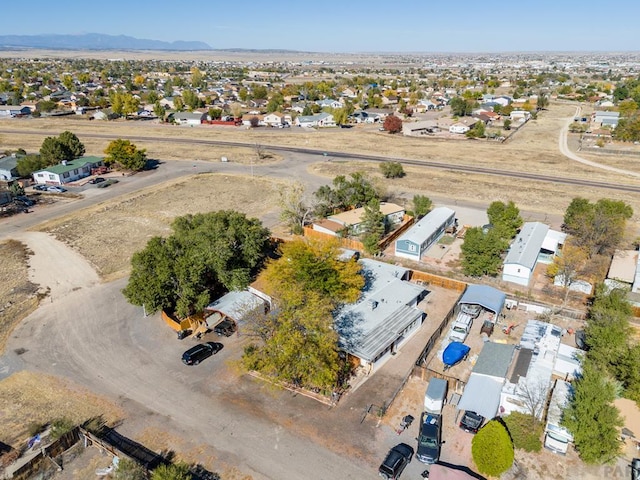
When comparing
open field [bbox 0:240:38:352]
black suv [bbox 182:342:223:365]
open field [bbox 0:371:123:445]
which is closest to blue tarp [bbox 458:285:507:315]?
black suv [bbox 182:342:223:365]

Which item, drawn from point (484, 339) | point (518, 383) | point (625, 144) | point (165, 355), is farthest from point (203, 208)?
point (625, 144)

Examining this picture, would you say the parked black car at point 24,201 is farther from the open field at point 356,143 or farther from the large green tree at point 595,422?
the large green tree at point 595,422

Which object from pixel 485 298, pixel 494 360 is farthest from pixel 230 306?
pixel 485 298

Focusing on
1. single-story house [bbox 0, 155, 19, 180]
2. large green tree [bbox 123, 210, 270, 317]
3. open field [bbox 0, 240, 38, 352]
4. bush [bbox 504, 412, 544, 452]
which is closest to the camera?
bush [bbox 504, 412, 544, 452]

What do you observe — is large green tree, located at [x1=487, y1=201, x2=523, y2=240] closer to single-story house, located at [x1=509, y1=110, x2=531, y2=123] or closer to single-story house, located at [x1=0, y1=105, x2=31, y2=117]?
single-story house, located at [x1=509, y1=110, x2=531, y2=123]

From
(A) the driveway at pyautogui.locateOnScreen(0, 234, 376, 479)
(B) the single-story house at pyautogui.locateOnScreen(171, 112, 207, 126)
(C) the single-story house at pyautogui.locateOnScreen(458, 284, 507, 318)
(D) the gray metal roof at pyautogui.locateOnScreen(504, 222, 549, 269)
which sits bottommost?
(A) the driveway at pyautogui.locateOnScreen(0, 234, 376, 479)

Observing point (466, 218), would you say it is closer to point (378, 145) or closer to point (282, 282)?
point (282, 282)

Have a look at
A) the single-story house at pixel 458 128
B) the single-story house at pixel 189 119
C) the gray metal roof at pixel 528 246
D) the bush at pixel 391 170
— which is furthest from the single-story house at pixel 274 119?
the gray metal roof at pixel 528 246
